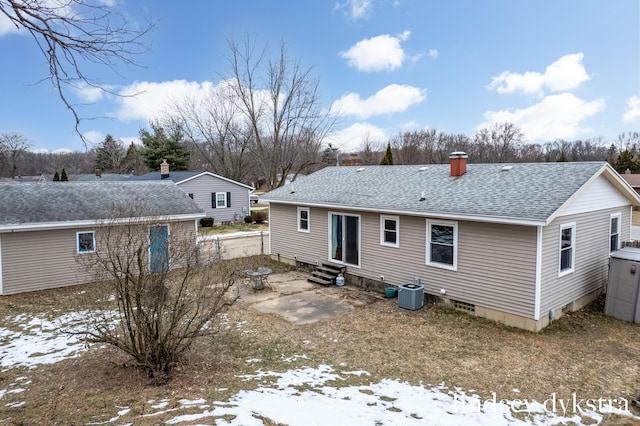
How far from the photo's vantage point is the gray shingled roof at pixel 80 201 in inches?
464

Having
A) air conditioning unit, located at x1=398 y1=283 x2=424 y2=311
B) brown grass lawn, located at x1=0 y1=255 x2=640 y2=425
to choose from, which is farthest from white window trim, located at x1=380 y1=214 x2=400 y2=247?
brown grass lawn, located at x1=0 y1=255 x2=640 y2=425

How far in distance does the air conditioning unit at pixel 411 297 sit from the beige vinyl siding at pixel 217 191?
19951 mm

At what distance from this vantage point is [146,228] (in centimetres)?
750

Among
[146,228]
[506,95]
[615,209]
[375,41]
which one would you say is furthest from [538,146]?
[146,228]

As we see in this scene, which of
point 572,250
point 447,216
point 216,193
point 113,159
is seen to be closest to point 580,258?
point 572,250

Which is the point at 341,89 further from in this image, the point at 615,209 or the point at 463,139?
the point at 463,139

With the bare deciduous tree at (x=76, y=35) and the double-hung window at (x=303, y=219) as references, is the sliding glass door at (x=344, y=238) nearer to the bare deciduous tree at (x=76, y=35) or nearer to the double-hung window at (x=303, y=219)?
the double-hung window at (x=303, y=219)

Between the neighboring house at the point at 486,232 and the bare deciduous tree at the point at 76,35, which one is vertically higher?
the bare deciduous tree at the point at 76,35

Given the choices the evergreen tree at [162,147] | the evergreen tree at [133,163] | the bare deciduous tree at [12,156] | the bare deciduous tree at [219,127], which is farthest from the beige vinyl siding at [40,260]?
the evergreen tree at [133,163]

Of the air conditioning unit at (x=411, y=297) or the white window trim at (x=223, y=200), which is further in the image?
the white window trim at (x=223, y=200)

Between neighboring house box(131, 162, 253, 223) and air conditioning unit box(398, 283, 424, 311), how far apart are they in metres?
19.9

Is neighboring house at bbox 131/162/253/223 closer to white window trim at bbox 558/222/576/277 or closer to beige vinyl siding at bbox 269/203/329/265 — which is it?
beige vinyl siding at bbox 269/203/329/265

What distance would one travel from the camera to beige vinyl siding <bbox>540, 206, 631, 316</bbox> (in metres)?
8.63

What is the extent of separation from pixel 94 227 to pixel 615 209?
16.2 m
